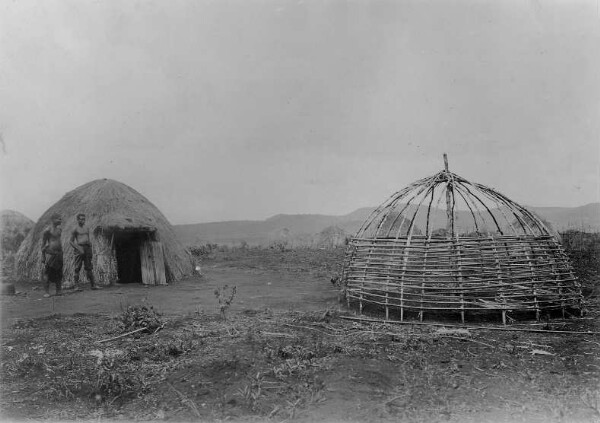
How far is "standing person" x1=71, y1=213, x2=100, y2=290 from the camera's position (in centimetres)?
1048

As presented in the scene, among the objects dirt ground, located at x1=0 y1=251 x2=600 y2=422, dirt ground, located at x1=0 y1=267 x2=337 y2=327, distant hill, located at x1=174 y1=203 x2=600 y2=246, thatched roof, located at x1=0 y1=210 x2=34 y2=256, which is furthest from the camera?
distant hill, located at x1=174 y1=203 x2=600 y2=246

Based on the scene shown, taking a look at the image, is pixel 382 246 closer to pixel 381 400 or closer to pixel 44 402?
pixel 381 400

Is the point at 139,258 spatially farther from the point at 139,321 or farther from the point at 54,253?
the point at 139,321

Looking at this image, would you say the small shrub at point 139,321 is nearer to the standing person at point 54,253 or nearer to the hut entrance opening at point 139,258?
the standing person at point 54,253

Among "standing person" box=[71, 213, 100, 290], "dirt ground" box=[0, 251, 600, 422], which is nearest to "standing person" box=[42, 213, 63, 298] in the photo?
"standing person" box=[71, 213, 100, 290]

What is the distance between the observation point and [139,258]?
43.2ft

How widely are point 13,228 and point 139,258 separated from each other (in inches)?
349

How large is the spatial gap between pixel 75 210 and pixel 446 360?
10.2 metres

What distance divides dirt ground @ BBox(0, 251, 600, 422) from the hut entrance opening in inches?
164

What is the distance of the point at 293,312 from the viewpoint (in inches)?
307

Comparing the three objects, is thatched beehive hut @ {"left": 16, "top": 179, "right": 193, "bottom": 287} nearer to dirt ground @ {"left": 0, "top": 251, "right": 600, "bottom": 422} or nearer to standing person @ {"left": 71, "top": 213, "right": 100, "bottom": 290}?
standing person @ {"left": 71, "top": 213, "right": 100, "bottom": 290}

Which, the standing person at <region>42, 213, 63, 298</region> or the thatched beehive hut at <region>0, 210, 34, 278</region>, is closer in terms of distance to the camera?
the standing person at <region>42, 213, 63, 298</region>

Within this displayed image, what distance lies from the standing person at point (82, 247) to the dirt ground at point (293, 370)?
2.89 meters

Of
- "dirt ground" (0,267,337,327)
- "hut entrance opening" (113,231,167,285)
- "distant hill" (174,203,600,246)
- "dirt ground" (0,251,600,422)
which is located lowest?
"dirt ground" (0,251,600,422)
